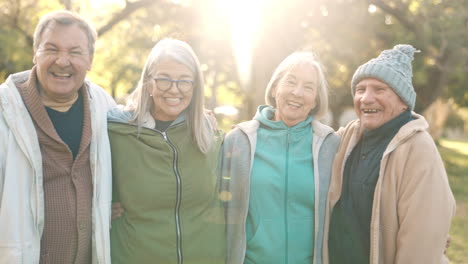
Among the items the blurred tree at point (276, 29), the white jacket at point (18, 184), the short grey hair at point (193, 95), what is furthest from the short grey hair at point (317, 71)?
the blurred tree at point (276, 29)

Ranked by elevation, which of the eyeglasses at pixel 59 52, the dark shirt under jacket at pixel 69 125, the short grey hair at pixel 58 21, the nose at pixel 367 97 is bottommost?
the dark shirt under jacket at pixel 69 125

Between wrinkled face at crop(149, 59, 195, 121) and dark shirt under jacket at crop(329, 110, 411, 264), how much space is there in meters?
1.39


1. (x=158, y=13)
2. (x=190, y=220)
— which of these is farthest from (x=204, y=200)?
(x=158, y=13)

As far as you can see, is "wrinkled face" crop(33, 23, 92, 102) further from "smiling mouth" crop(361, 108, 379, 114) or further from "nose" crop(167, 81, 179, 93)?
"smiling mouth" crop(361, 108, 379, 114)

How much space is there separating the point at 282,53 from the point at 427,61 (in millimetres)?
6471

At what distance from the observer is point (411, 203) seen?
9.48ft

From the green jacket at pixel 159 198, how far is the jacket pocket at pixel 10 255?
0.69m

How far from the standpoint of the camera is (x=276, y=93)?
366cm

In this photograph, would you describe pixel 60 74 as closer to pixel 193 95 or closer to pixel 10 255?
pixel 193 95

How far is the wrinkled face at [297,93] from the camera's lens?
348 centimetres

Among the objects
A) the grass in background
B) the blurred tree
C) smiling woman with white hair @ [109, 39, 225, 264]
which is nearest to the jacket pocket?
smiling woman with white hair @ [109, 39, 225, 264]


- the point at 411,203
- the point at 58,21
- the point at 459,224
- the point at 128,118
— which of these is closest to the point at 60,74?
the point at 58,21

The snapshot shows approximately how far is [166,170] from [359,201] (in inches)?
58.0

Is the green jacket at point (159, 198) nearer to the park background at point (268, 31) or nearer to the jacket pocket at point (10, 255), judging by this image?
the jacket pocket at point (10, 255)
